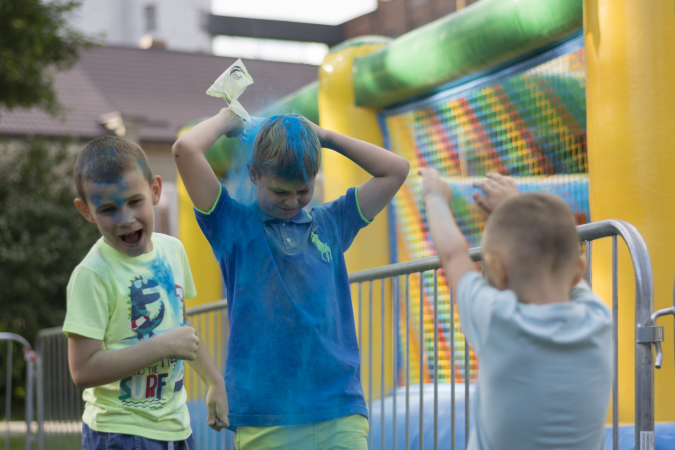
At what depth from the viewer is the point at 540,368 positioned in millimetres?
1345

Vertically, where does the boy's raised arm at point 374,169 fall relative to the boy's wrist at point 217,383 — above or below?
above

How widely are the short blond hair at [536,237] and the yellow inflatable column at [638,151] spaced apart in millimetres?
1740

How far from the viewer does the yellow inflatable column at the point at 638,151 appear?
2895mm

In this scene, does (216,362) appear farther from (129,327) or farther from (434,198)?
(434,198)

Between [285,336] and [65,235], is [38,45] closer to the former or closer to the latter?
[65,235]

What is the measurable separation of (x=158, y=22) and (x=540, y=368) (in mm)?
31942

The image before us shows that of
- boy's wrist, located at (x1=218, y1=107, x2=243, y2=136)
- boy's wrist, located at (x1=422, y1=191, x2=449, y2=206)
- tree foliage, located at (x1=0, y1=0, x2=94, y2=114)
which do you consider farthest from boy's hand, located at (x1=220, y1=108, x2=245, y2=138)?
tree foliage, located at (x1=0, y1=0, x2=94, y2=114)

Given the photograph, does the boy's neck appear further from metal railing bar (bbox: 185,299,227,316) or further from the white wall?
the white wall

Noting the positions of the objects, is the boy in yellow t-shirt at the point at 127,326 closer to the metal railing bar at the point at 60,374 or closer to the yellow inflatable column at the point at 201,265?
the metal railing bar at the point at 60,374

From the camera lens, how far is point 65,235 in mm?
11844

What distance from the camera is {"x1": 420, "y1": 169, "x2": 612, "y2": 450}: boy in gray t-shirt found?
1343 mm

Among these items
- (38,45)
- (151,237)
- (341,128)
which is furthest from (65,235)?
(151,237)

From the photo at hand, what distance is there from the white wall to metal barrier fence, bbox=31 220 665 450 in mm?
25938

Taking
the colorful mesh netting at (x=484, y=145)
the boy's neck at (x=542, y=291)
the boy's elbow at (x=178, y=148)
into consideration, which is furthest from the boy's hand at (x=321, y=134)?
the colorful mesh netting at (x=484, y=145)
